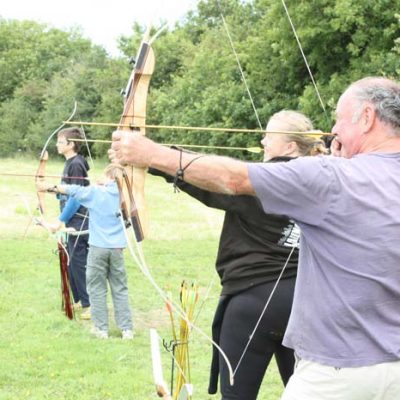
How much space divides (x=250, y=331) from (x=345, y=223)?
3.14 ft

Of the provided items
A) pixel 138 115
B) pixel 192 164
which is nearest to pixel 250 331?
pixel 138 115

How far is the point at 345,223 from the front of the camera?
172 centimetres

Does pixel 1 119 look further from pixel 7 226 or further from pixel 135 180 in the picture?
pixel 135 180

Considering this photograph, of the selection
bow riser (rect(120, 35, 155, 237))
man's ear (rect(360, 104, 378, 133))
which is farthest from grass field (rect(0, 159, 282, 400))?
man's ear (rect(360, 104, 378, 133))

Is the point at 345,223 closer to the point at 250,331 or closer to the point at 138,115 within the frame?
the point at 138,115

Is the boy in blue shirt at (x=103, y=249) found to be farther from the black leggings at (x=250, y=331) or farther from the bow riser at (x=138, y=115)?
the bow riser at (x=138, y=115)

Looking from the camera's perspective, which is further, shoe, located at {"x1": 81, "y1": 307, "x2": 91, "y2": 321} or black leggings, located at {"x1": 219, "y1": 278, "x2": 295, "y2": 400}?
→ shoe, located at {"x1": 81, "y1": 307, "x2": 91, "y2": 321}

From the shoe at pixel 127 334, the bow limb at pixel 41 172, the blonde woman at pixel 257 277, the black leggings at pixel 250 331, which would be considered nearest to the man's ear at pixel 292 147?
the blonde woman at pixel 257 277

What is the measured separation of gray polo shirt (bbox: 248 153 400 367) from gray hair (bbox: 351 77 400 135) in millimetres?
89

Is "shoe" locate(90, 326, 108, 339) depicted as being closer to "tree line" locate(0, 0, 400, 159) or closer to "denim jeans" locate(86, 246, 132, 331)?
"denim jeans" locate(86, 246, 132, 331)

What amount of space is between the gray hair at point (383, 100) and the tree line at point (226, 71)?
4.46 feet

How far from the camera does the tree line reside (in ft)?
48.6

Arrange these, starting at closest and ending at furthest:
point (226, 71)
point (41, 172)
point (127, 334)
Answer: point (127, 334), point (41, 172), point (226, 71)

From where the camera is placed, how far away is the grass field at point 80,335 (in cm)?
419
